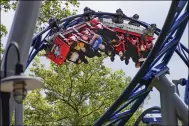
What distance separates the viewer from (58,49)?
698cm

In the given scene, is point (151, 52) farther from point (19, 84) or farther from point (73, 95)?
point (73, 95)

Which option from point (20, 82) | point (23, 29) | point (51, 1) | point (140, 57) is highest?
point (51, 1)

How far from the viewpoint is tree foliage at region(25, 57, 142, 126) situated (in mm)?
15117

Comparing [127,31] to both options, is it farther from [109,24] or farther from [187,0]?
[187,0]

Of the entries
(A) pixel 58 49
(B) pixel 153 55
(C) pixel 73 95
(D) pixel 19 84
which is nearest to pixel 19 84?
(D) pixel 19 84

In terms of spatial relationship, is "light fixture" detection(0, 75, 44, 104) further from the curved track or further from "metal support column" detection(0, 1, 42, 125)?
the curved track

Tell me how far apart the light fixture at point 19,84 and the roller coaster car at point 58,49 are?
12.0 ft

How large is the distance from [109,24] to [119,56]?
638 millimetres

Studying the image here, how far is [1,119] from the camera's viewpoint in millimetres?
3496

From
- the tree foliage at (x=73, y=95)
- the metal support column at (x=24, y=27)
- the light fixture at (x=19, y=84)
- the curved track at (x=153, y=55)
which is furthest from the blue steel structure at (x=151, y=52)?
the tree foliage at (x=73, y=95)

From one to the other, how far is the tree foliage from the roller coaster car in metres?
7.95

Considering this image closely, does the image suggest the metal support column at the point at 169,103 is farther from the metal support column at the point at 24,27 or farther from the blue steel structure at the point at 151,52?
the metal support column at the point at 24,27

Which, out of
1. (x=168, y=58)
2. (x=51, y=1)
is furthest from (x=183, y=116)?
(x=51, y=1)

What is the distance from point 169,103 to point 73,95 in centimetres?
1005
